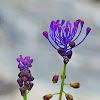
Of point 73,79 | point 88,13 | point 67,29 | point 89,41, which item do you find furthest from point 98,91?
point 67,29

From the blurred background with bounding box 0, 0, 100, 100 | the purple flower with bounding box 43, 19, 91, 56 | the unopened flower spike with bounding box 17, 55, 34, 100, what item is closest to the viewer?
the purple flower with bounding box 43, 19, 91, 56

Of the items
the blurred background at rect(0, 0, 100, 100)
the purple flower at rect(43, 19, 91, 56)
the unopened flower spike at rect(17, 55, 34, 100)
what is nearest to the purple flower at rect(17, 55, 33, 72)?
the unopened flower spike at rect(17, 55, 34, 100)

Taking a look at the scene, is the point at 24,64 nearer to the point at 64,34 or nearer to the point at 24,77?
the point at 24,77

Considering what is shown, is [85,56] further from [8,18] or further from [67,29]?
[67,29]

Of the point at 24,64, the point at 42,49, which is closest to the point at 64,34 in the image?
the point at 24,64

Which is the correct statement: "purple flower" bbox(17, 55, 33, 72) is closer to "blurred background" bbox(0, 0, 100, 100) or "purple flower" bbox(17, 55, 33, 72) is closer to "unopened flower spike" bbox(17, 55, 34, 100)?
"unopened flower spike" bbox(17, 55, 34, 100)

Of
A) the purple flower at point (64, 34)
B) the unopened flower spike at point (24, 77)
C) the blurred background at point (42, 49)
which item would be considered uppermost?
the blurred background at point (42, 49)

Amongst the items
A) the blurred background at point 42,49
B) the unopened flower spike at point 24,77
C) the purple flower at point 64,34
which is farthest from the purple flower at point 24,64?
the blurred background at point 42,49

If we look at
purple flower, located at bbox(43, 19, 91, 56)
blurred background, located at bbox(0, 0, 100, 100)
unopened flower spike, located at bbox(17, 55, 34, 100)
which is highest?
blurred background, located at bbox(0, 0, 100, 100)

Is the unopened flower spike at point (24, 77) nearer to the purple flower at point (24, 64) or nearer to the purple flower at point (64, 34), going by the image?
the purple flower at point (24, 64)
